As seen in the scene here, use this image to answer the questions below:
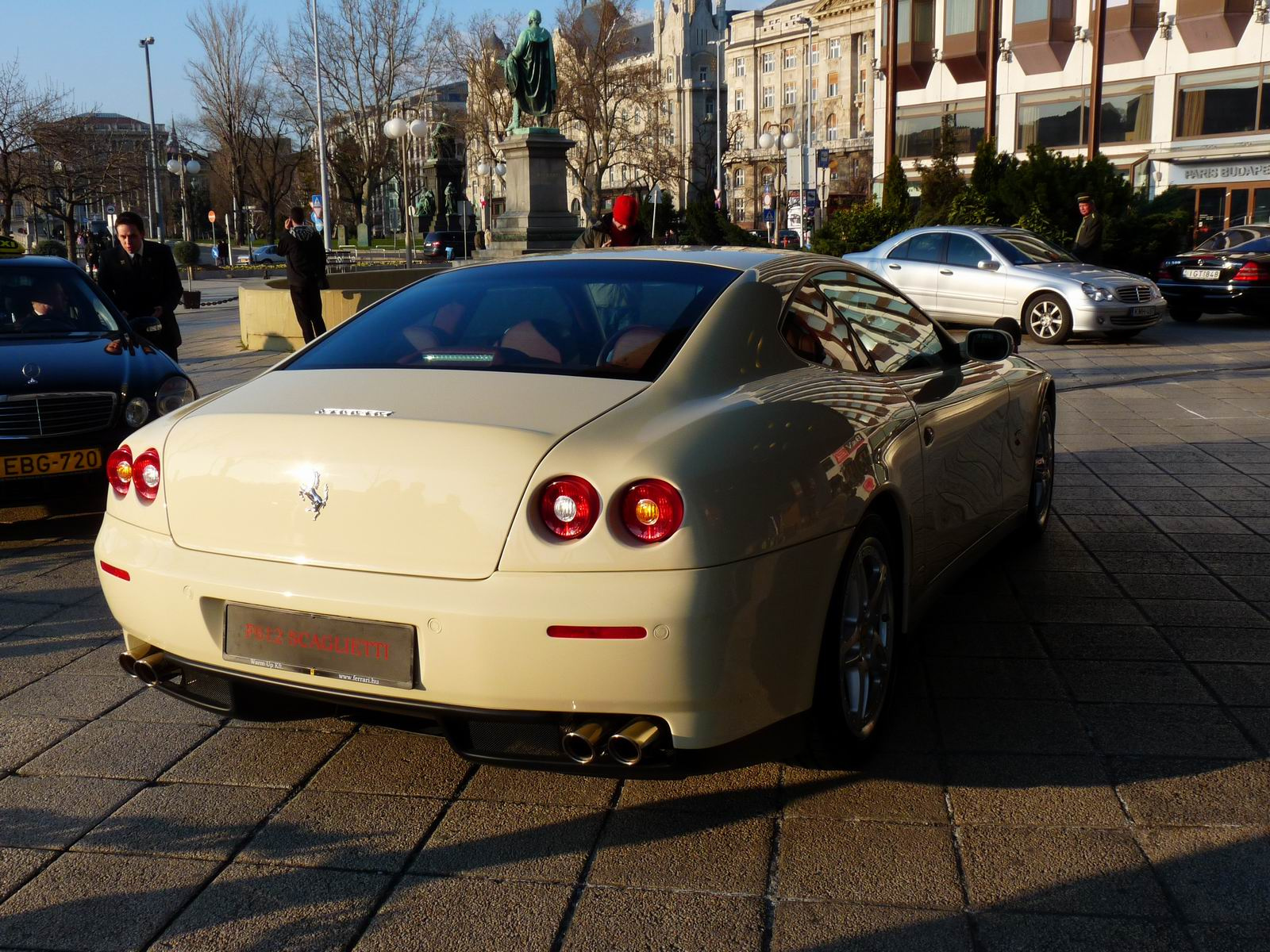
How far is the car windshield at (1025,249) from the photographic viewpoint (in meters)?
17.3

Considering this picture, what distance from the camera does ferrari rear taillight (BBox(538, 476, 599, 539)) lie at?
2.95m

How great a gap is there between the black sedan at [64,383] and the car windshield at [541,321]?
3.07 metres

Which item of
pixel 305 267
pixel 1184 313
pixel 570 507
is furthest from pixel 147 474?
pixel 1184 313

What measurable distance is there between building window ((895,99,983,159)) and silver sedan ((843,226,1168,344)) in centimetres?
3537

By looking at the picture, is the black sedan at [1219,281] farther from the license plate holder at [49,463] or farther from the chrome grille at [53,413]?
the license plate holder at [49,463]

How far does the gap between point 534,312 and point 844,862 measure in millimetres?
1789

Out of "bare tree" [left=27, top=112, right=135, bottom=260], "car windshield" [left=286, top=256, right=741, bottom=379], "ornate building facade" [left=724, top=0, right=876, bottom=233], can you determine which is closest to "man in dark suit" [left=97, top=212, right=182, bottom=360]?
"car windshield" [left=286, top=256, right=741, bottom=379]

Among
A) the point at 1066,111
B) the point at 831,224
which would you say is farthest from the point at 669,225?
the point at 1066,111

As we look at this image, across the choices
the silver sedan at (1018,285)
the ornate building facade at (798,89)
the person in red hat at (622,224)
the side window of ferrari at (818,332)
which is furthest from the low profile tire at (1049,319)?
the ornate building facade at (798,89)

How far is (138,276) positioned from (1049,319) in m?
11.3

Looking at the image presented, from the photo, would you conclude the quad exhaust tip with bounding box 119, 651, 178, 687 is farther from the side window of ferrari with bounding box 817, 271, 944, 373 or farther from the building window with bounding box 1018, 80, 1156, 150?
the building window with bounding box 1018, 80, 1156, 150

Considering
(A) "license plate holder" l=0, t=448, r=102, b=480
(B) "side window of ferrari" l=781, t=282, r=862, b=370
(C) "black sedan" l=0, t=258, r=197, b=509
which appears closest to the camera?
(B) "side window of ferrari" l=781, t=282, r=862, b=370

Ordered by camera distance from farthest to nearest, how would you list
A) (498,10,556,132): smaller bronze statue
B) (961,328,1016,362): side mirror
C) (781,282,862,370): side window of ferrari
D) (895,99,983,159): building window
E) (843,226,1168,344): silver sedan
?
1. (895,99,983,159): building window
2. (498,10,556,132): smaller bronze statue
3. (843,226,1168,344): silver sedan
4. (961,328,1016,362): side mirror
5. (781,282,862,370): side window of ferrari

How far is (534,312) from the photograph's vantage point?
3.90 metres
